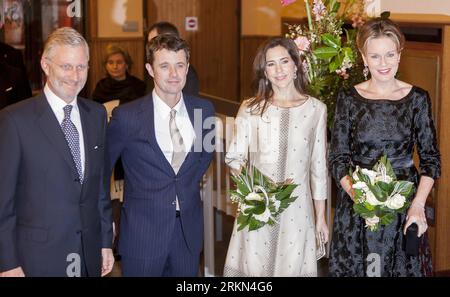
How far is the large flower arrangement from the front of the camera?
455 cm

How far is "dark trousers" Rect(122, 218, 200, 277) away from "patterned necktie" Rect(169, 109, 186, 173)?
0.25 m

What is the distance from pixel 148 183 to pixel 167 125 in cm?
27

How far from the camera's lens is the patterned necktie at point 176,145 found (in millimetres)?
3898

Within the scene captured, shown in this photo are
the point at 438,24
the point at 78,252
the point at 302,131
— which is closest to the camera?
the point at 78,252

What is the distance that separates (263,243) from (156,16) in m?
7.16

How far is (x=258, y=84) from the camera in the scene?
3.93 meters

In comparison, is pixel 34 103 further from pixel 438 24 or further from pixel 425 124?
pixel 438 24

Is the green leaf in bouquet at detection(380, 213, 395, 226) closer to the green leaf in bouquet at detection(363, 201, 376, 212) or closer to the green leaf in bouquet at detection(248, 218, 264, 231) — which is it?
the green leaf in bouquet at detection(363, 201, 376, 212)

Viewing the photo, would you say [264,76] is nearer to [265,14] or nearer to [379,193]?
[379,193]

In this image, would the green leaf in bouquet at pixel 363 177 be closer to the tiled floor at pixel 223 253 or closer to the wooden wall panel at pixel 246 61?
Result: the tiled floor at pixel 223 253

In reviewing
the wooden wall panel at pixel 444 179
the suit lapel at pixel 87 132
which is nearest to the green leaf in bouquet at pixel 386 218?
→ the suit lapel at pixel 87 132

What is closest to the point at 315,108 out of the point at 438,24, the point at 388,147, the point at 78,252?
the point at 388,147

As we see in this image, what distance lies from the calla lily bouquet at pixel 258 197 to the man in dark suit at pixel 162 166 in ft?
0.84

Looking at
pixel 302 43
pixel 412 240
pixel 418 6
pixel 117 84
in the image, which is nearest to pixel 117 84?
pixel 117 84
